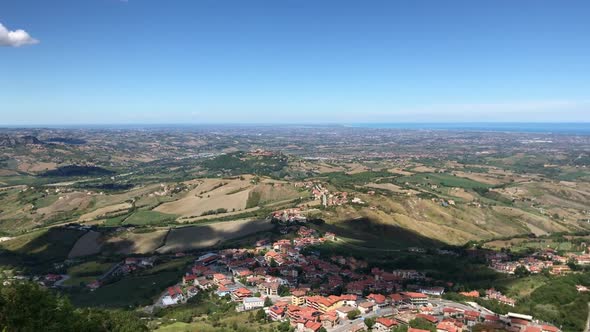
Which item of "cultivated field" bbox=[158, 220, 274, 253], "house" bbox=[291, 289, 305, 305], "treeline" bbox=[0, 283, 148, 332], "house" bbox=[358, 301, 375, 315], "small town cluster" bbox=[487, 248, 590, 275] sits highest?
"treeline" bbox=[0, 283, 148, 332]

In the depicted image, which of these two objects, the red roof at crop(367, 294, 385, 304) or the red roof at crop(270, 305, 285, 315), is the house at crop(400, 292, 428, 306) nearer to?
the red roof at crop(367, 294, 385, 304)

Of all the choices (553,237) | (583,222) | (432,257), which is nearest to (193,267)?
(432,257)

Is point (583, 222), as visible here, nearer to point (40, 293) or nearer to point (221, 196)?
point (221, 196)

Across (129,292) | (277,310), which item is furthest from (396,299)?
(129,292)

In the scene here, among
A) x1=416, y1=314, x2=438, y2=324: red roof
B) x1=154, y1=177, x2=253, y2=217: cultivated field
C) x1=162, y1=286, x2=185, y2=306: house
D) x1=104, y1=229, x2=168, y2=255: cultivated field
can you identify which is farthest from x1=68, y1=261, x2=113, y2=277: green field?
x1=416, y1=314, x2=438, y2=324: red roof

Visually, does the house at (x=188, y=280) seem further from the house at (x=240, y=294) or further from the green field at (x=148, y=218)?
the green field at (x=148, y=218)

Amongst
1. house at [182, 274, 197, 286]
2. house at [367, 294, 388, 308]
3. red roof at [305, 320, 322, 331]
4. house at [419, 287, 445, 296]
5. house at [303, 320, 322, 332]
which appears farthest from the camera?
house at [182, 274, 197, 286]
